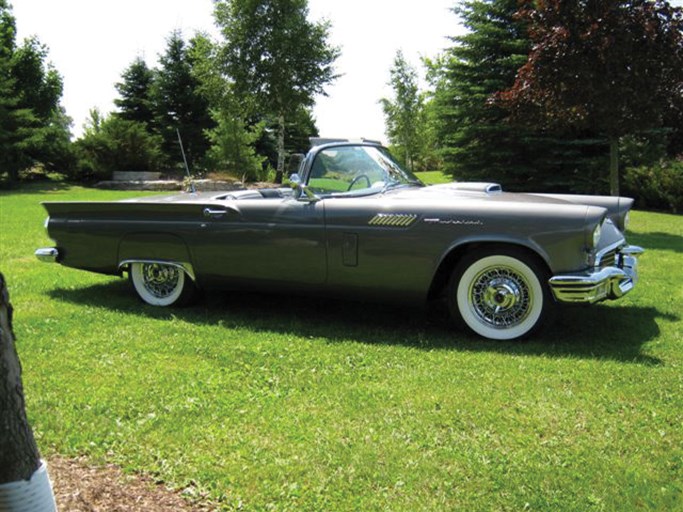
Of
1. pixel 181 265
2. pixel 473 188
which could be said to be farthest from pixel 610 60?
pixel 181 265

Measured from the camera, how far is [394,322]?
5.07 meters

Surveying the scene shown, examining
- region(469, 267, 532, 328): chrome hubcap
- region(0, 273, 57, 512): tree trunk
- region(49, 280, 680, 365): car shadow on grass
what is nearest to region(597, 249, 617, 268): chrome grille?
region(49, 280, 680, 365): car shadow on grass

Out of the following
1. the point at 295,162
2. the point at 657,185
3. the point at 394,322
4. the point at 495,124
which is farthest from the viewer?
the point at 495,124

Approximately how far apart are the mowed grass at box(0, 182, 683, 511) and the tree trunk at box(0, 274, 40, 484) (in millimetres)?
887

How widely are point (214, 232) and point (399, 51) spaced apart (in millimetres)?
30714

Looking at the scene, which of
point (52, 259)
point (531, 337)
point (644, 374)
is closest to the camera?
point (644, 374)

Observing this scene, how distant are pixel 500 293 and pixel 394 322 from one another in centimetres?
98

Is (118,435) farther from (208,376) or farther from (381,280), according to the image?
(381,280)

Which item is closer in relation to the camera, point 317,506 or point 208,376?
point 317,506

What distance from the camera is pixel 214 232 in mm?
5137

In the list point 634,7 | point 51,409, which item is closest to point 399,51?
point 634,7

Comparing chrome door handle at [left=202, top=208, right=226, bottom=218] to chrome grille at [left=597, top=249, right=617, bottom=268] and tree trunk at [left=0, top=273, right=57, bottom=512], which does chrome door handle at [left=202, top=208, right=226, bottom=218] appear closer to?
chrome grille at [left=597, top=249, right=617, bottom=268]

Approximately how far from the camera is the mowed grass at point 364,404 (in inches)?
99.3

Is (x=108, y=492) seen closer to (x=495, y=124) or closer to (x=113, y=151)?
(x=495, y=124)
